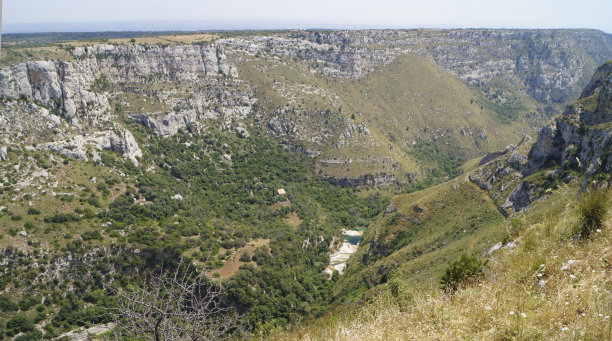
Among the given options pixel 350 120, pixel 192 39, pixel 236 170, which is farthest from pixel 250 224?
pixel 192 39

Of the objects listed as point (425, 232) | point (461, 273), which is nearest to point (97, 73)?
point (425, 232)

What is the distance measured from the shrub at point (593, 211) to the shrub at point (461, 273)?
232 centimetres

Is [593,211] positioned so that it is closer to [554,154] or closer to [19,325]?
[554,154]

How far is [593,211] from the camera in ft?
25.4

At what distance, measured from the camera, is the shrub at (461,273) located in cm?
841

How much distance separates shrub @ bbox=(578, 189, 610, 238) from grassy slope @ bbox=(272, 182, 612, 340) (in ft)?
0.64

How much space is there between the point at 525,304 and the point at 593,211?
134 inches

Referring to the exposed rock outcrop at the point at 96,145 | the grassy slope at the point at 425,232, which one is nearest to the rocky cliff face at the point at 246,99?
the exposed rock outcrop at the point at 96,145

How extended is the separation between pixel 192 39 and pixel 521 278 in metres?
140

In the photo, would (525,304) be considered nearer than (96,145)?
Yes

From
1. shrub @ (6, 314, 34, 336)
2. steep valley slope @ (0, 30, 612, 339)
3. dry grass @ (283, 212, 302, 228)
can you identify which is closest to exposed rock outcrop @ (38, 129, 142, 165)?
steep valley slope @ (0, 30, 612, 339)

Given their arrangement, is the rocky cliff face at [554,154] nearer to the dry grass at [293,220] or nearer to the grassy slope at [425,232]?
the grassy slope at [425,232]

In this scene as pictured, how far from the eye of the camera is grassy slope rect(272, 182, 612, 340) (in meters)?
5.40

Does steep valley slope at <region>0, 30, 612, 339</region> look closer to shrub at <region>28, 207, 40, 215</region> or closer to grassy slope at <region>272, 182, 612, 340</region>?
shrub at <region>28, 207, 40, 215</region>
